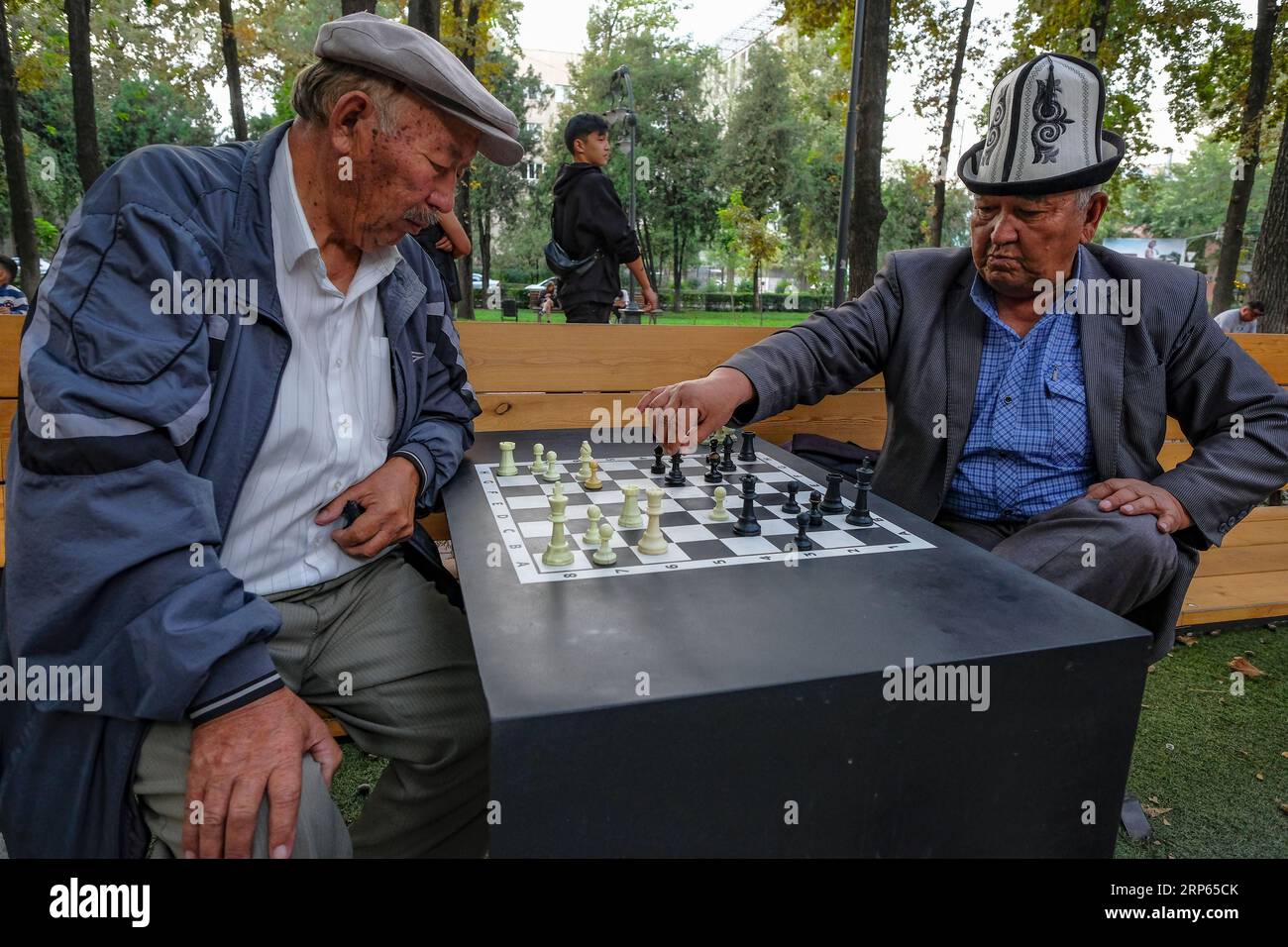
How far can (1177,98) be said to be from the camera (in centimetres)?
1209

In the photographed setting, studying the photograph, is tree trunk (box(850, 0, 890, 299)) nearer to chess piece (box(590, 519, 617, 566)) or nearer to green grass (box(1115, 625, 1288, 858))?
green grass (box(1115, 625, 1288, 858))

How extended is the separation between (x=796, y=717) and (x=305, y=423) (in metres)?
1.25

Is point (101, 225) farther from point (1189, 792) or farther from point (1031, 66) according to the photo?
point (1189, 792)

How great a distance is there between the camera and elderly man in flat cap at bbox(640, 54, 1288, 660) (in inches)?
77.4

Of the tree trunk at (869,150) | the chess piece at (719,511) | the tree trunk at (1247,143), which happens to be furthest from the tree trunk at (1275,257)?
the chess piece at (719,511)

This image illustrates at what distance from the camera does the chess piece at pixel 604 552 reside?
4.89ft

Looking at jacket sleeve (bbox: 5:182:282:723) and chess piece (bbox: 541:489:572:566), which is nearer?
jacket sleeve (bbox: 5:182:282:723)

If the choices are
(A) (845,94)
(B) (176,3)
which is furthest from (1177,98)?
(B) (176,3)

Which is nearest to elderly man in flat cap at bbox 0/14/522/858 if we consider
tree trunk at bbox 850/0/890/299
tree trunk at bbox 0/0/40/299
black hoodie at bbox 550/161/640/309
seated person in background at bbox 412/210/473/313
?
seated person in background at bbox 412/210/473/313

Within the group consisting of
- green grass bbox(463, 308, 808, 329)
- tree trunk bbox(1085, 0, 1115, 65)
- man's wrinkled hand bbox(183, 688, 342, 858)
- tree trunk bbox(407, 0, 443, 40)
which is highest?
tree trunk bbox(1085, 0, 1115, 65)

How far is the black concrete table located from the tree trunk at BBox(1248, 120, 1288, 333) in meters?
7.34

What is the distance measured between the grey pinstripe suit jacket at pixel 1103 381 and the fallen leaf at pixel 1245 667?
5.67 ft

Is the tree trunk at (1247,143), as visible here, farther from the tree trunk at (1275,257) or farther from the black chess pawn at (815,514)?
the black chess pawn at (815,514)

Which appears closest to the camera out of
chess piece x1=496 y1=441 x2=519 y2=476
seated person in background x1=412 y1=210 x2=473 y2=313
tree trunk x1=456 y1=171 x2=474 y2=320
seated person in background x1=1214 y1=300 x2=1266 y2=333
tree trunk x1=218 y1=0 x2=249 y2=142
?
chess piece x1=496 y1=441 x2=519 y2=476
